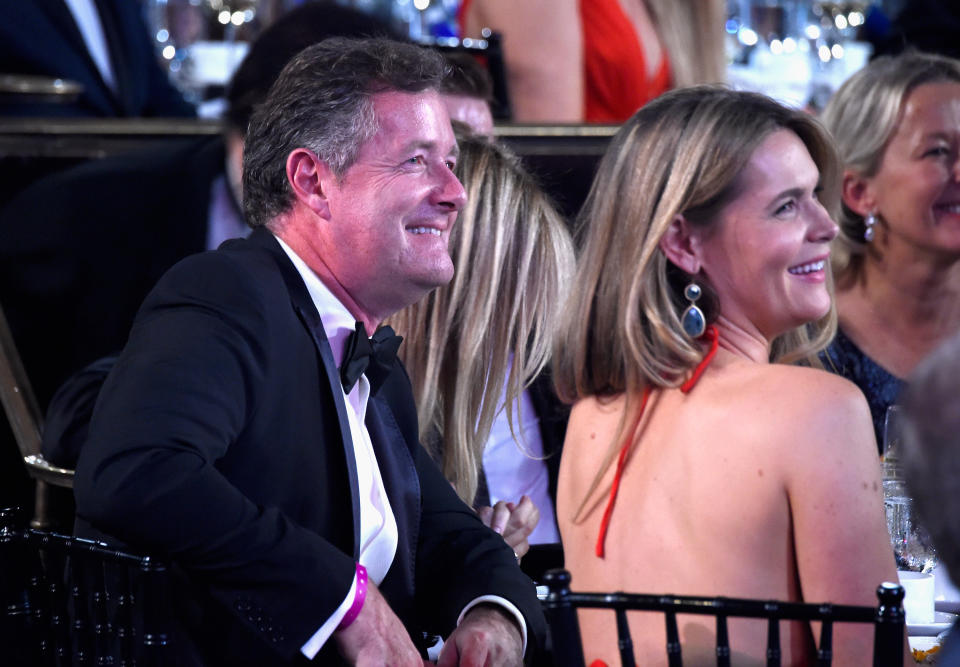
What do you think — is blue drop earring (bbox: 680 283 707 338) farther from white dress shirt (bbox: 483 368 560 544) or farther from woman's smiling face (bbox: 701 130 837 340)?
white dress shirt (bbox: 483 368 560 544)

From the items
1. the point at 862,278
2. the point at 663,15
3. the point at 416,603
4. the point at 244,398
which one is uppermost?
the point at 663,15

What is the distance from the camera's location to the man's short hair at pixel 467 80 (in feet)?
10.0

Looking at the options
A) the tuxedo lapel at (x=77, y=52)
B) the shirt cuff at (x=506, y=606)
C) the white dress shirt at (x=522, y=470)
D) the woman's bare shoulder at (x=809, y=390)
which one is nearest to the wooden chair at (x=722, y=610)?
the woman's bare shoulder at (x=809, y=390)

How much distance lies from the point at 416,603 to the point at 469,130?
1.03m

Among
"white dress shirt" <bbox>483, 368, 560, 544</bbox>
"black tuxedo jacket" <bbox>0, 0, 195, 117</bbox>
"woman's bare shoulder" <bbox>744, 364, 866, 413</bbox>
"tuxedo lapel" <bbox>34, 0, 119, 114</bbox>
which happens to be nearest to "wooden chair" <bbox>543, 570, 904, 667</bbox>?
"woman's bare shoulder" <bbox>744, 364, 866, 413</bbox>

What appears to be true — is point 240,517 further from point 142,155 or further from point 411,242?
point 142,155

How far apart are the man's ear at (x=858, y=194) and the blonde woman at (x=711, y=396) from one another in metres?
0.94

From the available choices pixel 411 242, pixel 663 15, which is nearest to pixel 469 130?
pixel 411 242

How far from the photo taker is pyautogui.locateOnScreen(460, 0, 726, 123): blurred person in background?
3848mm

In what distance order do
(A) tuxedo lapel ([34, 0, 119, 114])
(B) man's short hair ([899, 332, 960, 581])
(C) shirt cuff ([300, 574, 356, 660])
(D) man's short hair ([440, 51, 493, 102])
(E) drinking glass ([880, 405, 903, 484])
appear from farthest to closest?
(A) tuxedo lapel ([34, 0, 119, 114]) → (D) man's short hair ([440, 51, 493, 102]) → (E) drinking glass ([880, 405, 903, 484]) → (C) shirt cuff ([300, 574, 356, 660]) → (B) man's short hair ([899, 332, 960, 581])

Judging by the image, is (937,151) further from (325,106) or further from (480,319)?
(325,106)

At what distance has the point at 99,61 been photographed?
4.33 metres

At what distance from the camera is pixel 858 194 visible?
326 centimetres

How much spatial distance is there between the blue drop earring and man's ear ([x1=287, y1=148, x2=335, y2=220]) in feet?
1.90
